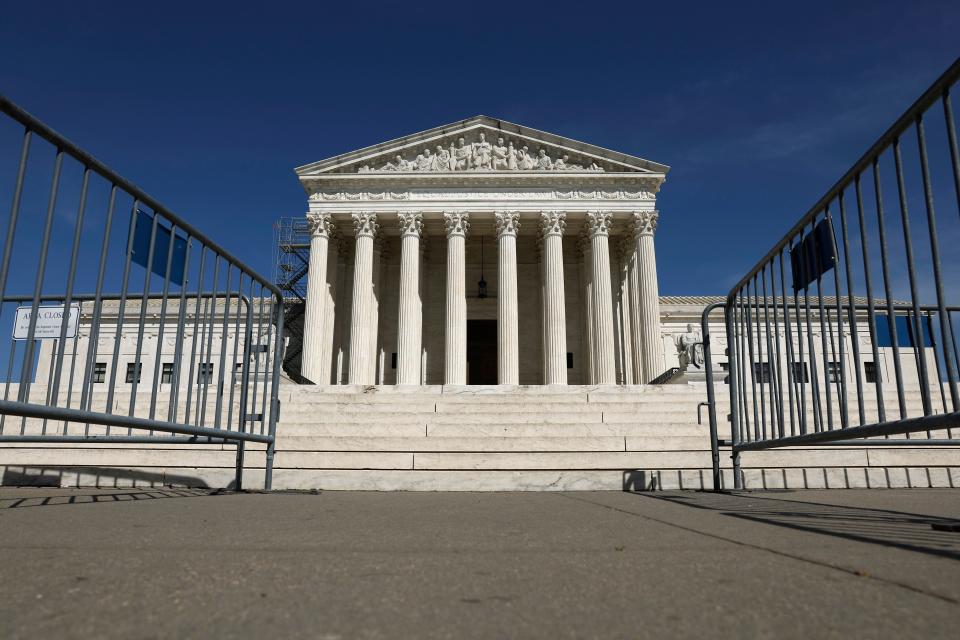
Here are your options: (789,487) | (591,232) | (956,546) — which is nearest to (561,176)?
(591,232)

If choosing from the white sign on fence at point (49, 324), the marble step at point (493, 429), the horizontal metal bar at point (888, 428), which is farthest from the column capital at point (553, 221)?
the white sign on fence at point (49, 324)

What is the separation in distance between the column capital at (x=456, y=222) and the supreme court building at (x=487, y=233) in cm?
6

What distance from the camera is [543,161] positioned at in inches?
1206

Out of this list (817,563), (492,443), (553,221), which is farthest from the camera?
(553,221)

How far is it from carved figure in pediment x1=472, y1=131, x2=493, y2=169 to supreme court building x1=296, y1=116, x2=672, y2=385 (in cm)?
5

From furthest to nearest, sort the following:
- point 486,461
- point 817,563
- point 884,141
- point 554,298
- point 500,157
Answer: point 500,157
point 554,298
point 486,461
point 884,141
point 817,563

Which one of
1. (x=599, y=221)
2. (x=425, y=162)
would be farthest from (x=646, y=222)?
(x=425, y=162)

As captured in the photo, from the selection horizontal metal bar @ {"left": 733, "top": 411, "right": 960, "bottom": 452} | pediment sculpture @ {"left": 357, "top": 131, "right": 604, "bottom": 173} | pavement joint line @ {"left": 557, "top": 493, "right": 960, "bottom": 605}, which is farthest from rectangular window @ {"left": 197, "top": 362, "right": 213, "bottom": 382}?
pediment sculpture @ {"left": 357, "top": 131, "right": 604, "bottom": 173}

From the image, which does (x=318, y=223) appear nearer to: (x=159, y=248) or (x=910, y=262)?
(x=159, y=248)

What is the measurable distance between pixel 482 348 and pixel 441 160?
10.7m

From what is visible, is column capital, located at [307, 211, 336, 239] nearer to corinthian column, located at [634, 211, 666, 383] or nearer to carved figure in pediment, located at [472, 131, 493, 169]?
carved figure in pediment, located at [472, 131, 493, 169]

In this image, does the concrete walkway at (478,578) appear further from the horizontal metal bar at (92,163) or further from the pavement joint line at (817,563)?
the horizontal metal bar at (92,163)

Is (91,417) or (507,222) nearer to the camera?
(91,417)

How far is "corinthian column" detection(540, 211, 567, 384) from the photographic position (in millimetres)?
27219
